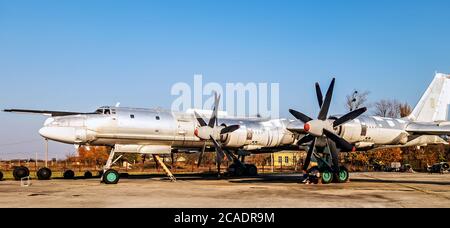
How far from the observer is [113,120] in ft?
90.1

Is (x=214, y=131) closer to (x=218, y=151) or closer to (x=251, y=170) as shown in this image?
(x=218, y=151)

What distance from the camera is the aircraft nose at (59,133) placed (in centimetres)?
2656

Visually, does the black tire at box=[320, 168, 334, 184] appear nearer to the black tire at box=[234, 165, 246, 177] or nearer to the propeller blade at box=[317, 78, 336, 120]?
the propeller blade at box=[317, 78, 336, 120]

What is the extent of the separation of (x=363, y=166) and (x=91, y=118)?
156 feet

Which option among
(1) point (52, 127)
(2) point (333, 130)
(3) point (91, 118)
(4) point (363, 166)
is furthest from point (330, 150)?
(4) point (363, 166)

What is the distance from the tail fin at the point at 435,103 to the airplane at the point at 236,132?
0.26ft

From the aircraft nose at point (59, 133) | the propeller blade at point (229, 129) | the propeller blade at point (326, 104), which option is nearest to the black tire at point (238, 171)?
the propeller blade at point (229, 129)

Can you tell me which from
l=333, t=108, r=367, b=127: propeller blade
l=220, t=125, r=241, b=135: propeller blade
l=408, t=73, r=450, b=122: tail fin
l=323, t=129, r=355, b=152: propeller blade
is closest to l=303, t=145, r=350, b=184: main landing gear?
l=323, t=129, r=355, b=152: propeller blade

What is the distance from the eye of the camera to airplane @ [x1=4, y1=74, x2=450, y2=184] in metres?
26.6

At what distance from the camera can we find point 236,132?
30.4 meters

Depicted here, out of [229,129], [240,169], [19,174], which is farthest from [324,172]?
[19,174]

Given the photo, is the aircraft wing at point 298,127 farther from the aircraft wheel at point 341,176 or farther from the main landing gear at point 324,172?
the aircraft wheel at point 341,176

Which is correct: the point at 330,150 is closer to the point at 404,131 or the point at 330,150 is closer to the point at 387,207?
the point at 404,131
